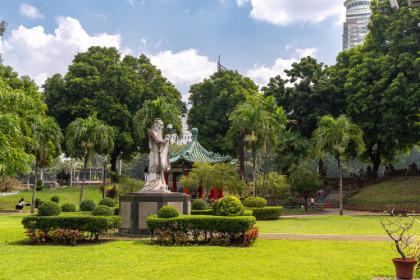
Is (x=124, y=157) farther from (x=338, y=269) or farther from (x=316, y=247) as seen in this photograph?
(x=338, y=269)

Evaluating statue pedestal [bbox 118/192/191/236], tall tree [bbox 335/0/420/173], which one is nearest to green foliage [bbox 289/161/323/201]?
tall tree [bbox 335/0/420/173]

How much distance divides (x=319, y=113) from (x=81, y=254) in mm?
33051

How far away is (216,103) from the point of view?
53.4 m

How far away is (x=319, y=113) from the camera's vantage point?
142 ft

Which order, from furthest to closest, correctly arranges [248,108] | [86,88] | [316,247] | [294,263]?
[86,88], [248,108], [316,247], [294,263]

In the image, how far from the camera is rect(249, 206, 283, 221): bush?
29066 mm

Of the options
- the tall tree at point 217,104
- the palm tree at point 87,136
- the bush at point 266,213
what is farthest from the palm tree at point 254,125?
the tall tree at point 217,104

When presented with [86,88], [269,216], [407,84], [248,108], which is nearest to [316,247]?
[269,216]

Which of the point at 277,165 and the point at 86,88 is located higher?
the point at 86,88

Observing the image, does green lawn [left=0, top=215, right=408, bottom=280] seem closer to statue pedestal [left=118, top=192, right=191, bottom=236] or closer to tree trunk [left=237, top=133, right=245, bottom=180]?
statue pedestal [left=118, top=192, right=191, bottom=236]

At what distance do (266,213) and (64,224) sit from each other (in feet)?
51.9

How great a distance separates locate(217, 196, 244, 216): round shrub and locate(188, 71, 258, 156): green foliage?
33074 millimetres

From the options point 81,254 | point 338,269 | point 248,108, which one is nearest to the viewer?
point 338,269

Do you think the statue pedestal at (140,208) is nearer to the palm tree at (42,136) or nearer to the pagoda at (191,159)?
the palm tree at (42,136)
